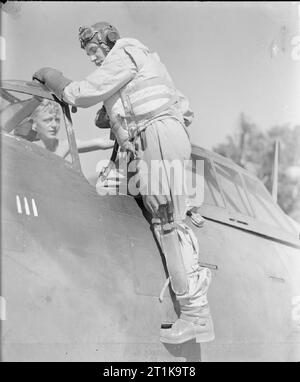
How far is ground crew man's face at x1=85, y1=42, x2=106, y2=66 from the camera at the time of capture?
4.77 m

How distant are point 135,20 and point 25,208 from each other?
7012 mm

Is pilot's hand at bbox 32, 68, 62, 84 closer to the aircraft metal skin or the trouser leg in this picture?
the aircraft metal skin

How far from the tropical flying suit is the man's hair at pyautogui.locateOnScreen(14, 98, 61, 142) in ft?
0.80

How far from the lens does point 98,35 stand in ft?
15.5

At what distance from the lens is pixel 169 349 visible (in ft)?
14.2

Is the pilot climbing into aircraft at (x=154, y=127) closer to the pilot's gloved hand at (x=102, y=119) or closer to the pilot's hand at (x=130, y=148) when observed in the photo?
the pilot's hand at (x=130, y=148)

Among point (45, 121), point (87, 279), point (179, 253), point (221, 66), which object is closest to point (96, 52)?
point (45, 121)

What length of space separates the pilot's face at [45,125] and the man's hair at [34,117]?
3 centimetres

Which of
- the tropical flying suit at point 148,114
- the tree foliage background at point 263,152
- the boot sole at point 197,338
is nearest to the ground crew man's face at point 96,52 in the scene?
the tropical flying suit at point 148,114

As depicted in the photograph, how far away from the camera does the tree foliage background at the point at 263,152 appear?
116 ft

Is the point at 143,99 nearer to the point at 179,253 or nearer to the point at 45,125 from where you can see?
the point at 45,125

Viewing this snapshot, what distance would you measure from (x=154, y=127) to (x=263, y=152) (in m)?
34.7

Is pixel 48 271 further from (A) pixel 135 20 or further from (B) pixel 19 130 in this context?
(A) pixel 135 20
